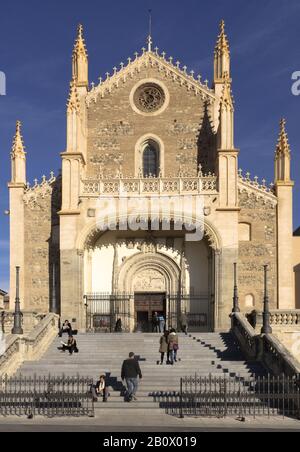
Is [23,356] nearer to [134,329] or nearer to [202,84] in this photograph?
[134,329]

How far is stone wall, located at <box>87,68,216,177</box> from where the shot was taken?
3638 centimetres

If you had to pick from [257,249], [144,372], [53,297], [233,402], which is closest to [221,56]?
[257,249]

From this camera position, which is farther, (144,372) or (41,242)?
(41,242)

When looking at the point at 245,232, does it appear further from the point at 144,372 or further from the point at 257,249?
the point at 144,372

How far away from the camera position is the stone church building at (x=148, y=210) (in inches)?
1287

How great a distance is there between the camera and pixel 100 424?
49.0 ft

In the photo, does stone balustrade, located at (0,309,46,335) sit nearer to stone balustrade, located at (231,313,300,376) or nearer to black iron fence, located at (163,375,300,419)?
stone balustrade, located at (231,313,300,376)

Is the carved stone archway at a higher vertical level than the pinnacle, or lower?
lower

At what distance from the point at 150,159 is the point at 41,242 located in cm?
813

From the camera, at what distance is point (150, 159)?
37.0 metres

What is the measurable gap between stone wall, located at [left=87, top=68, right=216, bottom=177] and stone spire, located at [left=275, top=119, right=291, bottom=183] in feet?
12.6

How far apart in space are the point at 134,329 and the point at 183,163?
9.99 m

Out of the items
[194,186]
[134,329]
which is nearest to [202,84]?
[194,186]

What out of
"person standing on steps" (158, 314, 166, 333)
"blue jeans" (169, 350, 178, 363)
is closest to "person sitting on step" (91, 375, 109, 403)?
"blue jeans" (169, 350, 178, 363)
